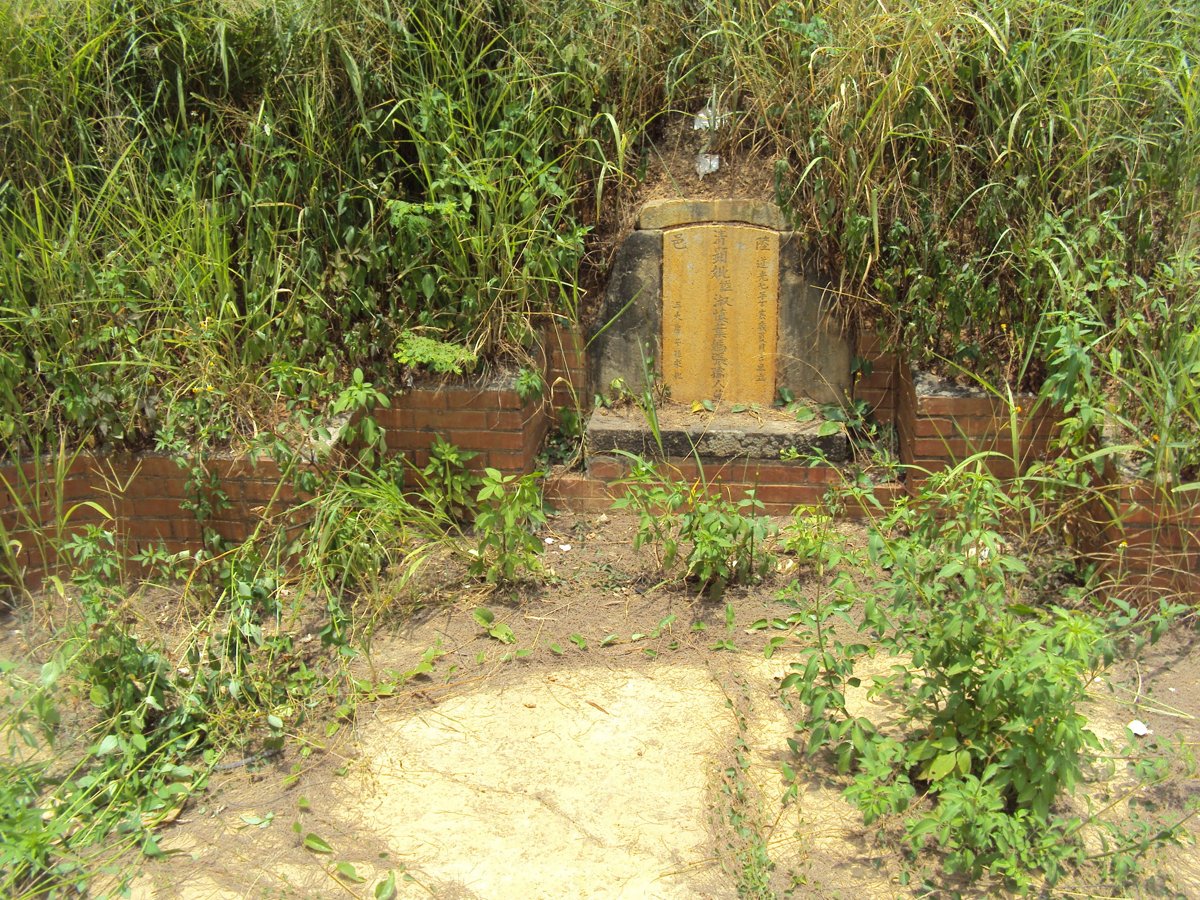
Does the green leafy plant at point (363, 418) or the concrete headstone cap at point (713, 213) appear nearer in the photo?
the green leafy plant at point (363, 418)

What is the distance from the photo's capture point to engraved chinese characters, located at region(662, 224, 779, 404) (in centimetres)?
461

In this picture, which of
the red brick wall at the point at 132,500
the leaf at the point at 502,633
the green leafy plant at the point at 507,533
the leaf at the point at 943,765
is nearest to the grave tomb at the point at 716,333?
the green leafy plant at the point at 507,533

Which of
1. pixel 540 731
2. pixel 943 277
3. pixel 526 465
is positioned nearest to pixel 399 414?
pixel 526 465

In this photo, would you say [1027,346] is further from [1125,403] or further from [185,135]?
[185,135]

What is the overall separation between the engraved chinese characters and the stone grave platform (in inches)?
5.3

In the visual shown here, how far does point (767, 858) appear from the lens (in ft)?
8.96

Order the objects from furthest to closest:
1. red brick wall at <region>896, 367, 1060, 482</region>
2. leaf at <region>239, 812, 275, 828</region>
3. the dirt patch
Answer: red brick wall at <region>896, 367, 1060, 482</region>
leaf at <region>239, 812, 275, 828</region>
the dirt patch

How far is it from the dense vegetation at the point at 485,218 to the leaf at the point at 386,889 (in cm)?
82

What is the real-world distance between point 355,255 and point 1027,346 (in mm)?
2789

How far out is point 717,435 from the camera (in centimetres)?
451

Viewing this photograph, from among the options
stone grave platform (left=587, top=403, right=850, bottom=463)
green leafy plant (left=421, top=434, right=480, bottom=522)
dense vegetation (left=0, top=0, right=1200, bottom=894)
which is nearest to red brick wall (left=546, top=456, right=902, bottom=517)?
stone grave platform (left=587, top=403, right=850, bottom=463)

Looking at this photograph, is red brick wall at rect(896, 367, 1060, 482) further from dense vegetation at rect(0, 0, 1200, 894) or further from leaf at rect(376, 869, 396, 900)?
leaf at rect(376, 869, 396, 900)

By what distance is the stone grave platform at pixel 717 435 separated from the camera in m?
4.45

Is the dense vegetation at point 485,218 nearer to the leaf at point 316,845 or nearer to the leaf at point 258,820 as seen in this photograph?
the leaf at point 258,820
